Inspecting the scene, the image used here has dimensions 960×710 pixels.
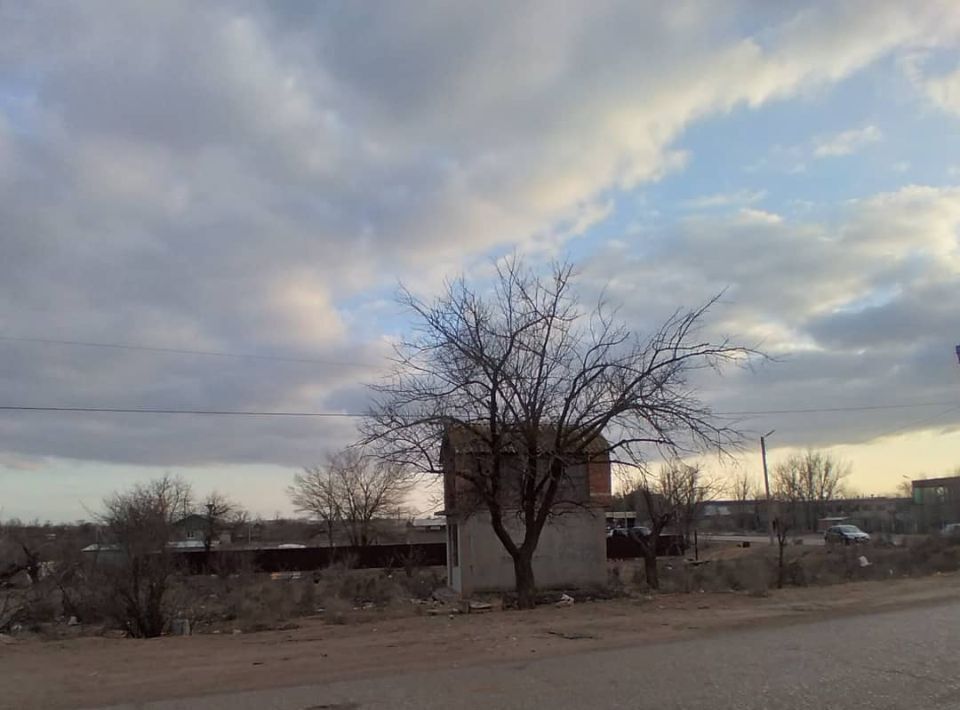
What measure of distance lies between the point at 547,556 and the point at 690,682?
25.3 m

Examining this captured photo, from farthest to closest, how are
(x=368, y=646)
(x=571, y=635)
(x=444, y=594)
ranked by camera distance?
(x=444, y=594) → (x=571, y=635) → (x=368, y=646)

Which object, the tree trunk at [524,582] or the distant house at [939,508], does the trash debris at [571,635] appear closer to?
the tree trunk at [524,582]

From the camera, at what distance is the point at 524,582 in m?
19.9

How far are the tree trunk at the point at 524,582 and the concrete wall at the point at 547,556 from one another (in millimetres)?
12083

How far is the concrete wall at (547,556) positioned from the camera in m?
33.0

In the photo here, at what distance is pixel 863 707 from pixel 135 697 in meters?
7.29

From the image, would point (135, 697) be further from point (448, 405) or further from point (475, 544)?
point (475, 544)

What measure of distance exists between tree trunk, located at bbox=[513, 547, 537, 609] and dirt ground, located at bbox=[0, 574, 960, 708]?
62.0 inches

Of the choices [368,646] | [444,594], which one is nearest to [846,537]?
[444,594]

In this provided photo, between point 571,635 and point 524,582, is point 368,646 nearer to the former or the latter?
point 571,635

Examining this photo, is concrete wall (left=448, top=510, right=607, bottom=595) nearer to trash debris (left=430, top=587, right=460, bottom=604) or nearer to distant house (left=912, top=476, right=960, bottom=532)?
trash debris (left=430, top=587, right=460, bottom=604)

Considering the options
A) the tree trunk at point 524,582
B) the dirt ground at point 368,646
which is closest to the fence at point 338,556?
the tree trunk at point 524,582

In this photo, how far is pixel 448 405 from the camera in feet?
62.0

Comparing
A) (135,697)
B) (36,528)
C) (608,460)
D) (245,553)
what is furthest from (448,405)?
(36,528)
